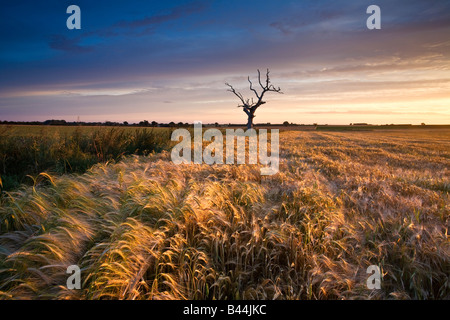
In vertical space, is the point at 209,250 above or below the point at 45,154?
below

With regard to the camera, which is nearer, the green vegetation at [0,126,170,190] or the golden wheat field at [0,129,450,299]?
the golden wheat field at [0,129,450,299]

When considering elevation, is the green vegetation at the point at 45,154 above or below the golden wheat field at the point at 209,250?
above

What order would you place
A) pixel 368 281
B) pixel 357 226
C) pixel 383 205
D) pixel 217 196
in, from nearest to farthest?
pixel 368 281, pixel 357 226, pixel 217 196, pixel 383 205

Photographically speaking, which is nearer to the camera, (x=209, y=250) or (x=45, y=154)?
(x=209, y=250)

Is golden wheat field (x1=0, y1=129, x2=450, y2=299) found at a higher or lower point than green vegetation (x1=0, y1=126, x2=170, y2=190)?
lower

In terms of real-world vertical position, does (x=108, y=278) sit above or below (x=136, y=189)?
below

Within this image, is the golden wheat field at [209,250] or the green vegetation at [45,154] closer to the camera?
the golden wheat field at [209,250]
